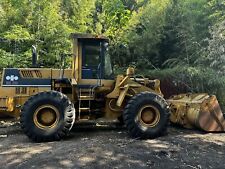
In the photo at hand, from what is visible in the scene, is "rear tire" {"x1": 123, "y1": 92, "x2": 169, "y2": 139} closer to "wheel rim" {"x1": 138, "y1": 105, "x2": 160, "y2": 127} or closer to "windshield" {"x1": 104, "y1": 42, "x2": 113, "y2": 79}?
"wheel rim" {"x1": 138, "y1": 105, "x2": 160, "y2": 127}

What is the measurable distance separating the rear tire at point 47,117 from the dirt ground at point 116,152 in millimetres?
246

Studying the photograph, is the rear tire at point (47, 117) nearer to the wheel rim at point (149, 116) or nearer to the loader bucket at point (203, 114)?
the wheel rim at point (149, 116)

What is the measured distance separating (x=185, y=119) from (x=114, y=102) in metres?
1.84

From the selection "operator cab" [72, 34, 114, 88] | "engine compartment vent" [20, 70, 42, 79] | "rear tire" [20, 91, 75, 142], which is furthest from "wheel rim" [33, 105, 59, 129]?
"engine compartment vent" [20, 70, 42, 79]

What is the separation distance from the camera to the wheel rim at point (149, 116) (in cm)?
835

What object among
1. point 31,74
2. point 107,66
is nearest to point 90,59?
point 107,66

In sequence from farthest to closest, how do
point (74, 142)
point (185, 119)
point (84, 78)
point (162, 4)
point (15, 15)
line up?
point (162, 4) < point (15, 15) < point (185, 119) < point (84, 78) < point (74, 142)

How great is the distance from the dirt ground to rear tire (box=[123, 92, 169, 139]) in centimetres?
23

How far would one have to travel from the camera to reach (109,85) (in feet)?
29.7

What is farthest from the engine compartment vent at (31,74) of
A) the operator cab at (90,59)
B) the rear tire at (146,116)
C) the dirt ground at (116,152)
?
the rear tire at (146,116)

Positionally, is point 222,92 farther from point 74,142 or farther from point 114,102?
point 74,142

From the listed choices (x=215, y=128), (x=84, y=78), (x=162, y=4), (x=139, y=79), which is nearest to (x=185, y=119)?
(x=215, y=128)

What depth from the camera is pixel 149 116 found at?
845cm

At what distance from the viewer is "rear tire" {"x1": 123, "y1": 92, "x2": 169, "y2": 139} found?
321 inches
